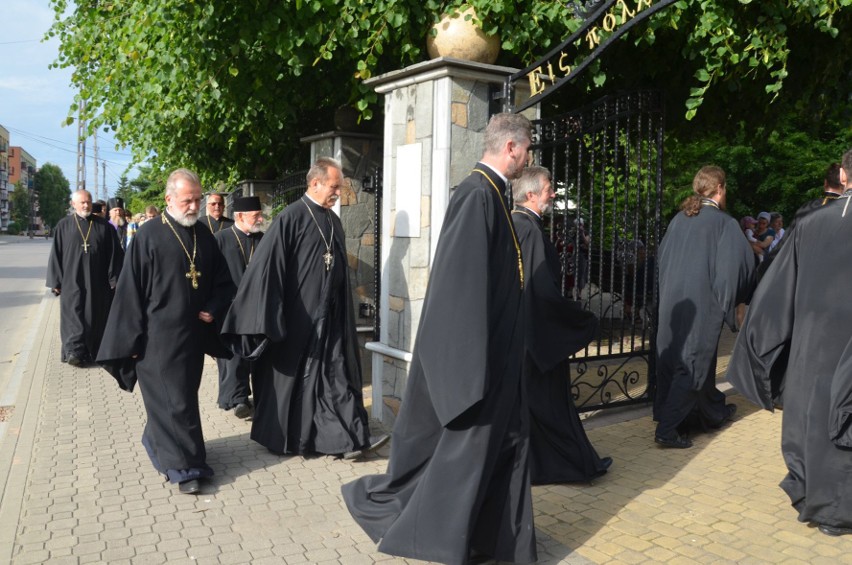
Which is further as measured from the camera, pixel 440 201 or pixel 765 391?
pixel 440 201

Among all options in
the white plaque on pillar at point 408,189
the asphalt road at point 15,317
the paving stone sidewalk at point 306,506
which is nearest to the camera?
the paving stone sidewalk at point 306,506

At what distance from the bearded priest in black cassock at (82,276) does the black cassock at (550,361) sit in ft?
21.4

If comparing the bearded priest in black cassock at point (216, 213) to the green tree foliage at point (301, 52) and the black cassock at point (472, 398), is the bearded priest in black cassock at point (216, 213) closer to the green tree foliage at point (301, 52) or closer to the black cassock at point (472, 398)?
the green tree foliage at point (301, 52)

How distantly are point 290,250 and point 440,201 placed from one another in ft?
3.80

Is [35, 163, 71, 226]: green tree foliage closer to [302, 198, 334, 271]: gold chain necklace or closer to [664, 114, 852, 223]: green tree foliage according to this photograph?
[664, 114, 852, 223]: green tree foliage

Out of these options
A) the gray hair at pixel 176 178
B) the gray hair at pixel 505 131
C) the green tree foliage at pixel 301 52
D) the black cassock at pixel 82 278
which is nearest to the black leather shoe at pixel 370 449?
the gray hair at pixel 176 178

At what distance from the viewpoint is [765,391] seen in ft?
16.2

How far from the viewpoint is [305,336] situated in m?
5.97

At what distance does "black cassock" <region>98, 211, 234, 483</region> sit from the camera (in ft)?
17.1

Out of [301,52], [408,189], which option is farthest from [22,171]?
[408,189]

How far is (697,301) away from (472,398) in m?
3.21

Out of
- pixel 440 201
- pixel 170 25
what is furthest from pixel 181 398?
pixel 170 25

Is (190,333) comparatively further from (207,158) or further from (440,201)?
(207,158)

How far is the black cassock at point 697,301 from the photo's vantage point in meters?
6.18
